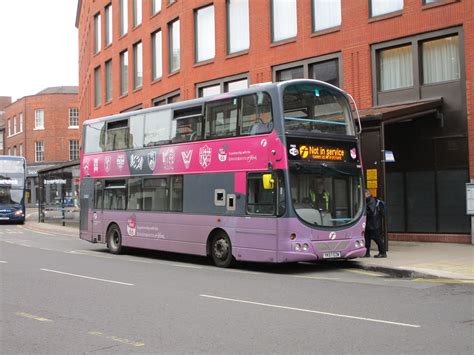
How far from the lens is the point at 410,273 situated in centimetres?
1209

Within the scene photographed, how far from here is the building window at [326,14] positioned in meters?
21.2

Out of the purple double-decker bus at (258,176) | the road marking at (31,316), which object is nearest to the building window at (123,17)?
the purple double-decker bus at (258,176)

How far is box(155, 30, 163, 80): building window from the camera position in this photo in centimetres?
3145

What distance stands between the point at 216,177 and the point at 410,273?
4999 millimetres

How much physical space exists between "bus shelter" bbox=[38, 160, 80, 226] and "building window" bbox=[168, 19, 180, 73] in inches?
345

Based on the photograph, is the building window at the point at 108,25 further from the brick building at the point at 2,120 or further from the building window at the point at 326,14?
the brick building at the point at 2,120

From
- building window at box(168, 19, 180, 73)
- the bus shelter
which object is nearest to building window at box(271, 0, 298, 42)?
building window at box(168, 19, 180, 73)

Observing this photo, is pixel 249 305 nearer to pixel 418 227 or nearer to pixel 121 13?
pixel 418 227

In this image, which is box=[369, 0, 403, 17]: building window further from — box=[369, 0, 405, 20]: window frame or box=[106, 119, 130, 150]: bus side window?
box=[106, 119, 130, 150]: bus side window

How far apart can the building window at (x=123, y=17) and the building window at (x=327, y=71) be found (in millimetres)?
17383

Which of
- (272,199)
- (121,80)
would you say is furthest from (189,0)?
(272,199)

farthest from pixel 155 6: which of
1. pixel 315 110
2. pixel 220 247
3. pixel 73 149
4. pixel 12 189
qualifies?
pixel 73 149

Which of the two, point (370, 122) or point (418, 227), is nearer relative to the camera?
point (370, 122)

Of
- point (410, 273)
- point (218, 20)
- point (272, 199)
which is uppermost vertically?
point (218, 20)
